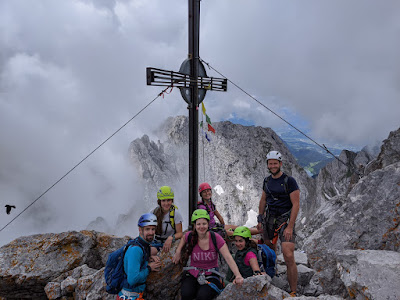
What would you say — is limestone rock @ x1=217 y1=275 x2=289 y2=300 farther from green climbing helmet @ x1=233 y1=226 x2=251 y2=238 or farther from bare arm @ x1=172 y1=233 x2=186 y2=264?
bare arm @ x1=172 y1=233 x2=186 y2=264

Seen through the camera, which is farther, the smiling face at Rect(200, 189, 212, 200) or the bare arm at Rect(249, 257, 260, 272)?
the smiling face at Rect(200, 189, 212, 200)

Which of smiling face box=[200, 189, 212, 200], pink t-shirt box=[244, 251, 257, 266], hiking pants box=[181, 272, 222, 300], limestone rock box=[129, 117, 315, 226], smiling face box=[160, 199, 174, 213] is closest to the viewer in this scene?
hiking pants box=[181, 272, 222, 300]

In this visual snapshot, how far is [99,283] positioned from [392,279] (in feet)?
20.5

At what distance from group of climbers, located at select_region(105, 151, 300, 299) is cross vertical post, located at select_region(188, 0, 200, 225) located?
2.84 m

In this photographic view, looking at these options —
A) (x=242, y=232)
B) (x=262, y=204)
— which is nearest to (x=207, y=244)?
(x=242, y=232)

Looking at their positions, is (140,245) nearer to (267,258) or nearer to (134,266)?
(134,266)

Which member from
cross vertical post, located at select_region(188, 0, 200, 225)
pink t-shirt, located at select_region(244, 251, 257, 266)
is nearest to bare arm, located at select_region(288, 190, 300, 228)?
pink t-shirt, located at select_region(244, 251, 257, 266)

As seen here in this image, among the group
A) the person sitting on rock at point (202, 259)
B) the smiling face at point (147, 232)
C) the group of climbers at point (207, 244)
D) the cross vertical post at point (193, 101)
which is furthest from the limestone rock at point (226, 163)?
the smiling face at point (147, 232)

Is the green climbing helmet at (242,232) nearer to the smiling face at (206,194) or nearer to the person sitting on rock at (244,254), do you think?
the person sitting on rock at (244,254)

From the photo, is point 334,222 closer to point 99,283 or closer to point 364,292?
point 364,292

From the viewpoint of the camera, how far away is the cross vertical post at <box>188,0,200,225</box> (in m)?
9.31

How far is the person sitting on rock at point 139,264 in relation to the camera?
478 cm

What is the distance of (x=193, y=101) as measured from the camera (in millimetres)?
9570

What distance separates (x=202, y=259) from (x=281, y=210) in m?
2.27
